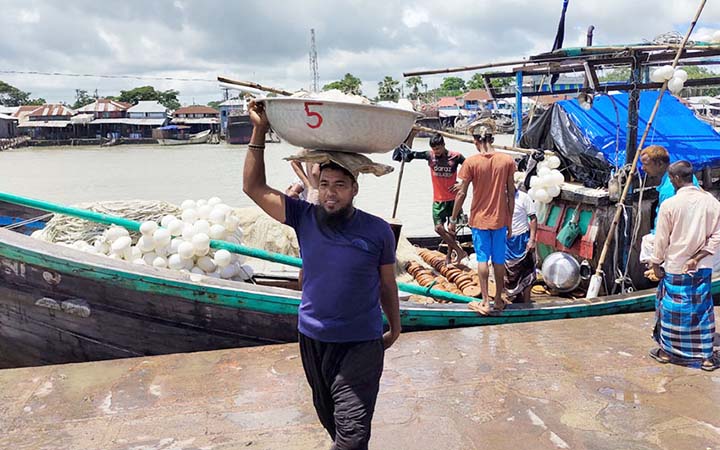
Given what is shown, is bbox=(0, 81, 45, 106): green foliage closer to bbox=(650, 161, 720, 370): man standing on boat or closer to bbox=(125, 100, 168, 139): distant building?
bbox=(125, 100, 168, 139): distant building

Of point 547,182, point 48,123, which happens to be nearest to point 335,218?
point 547,182

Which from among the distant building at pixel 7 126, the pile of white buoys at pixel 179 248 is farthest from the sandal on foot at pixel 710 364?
the distant building at pixel 7 126

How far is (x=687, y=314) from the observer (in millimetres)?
3762

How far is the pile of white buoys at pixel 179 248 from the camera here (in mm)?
4227

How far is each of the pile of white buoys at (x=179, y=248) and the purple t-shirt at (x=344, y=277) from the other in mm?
2274

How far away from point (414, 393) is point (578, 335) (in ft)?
5.39

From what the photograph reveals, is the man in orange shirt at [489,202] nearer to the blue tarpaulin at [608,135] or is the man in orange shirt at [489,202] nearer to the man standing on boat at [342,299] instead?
the blue tarpaulin at [608,135]

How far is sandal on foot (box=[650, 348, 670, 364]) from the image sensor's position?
391cm

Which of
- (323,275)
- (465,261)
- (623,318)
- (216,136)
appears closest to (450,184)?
(465,261)

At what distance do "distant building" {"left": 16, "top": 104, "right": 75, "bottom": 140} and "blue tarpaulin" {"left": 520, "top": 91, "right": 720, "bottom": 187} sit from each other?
192 feet

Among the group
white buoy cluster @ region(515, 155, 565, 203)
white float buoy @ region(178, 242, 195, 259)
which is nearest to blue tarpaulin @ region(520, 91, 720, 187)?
white buoy cluster @ region(515, 155, 565, 203)

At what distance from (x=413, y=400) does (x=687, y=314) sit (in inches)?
74.8

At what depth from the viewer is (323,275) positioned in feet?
6.88

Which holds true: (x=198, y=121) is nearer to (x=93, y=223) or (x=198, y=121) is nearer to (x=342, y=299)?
(x=93, y=223)
